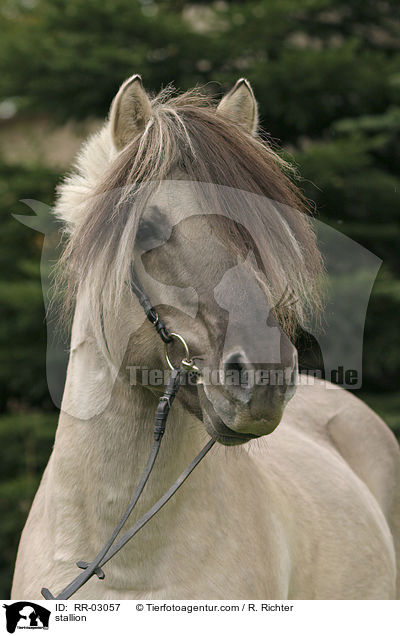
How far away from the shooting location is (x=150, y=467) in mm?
2057

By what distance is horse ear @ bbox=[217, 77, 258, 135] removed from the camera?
240 cm

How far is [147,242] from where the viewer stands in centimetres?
199

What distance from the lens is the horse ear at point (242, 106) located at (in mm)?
2396

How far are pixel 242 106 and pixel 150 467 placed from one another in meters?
1.27

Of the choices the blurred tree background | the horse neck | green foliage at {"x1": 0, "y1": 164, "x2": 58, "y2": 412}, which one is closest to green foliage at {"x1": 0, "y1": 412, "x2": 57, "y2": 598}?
the blurred tree background

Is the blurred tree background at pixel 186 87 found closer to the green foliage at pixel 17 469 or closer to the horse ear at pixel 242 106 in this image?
the green foliage at pixel 17 469

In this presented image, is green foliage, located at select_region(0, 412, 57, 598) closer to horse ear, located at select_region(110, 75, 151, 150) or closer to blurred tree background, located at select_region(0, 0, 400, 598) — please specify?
blurred tree background, located at select_region(0, 0, 400, 598)

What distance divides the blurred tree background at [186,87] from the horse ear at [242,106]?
3.41 meters

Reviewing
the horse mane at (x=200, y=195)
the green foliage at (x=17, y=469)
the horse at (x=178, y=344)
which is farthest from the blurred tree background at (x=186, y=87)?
the horse mane at (x=200, y=195)

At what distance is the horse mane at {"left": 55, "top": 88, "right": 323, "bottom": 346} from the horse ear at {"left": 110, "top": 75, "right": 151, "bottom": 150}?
0.04m
